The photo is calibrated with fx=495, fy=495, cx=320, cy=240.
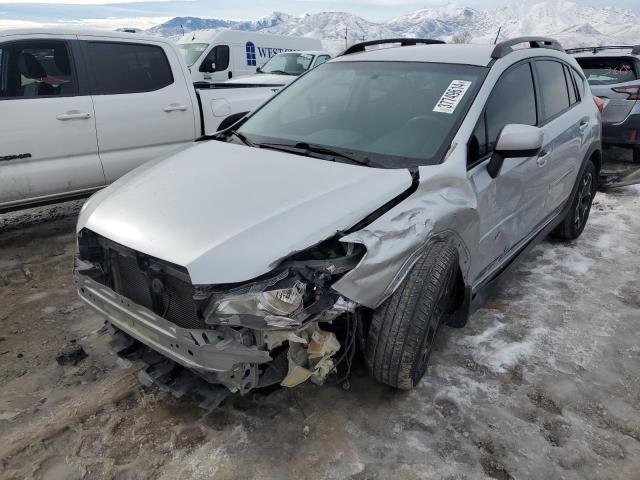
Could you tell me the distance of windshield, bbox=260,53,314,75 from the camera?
11.0 meters

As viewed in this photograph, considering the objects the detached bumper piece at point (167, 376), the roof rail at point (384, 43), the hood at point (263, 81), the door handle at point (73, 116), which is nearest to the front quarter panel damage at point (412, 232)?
the detached bumper piece at point (167, 376)

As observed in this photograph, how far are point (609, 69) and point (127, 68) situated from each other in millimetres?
6821

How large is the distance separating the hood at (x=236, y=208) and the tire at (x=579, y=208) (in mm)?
2770

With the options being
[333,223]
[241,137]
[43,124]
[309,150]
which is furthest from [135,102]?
[333,223]

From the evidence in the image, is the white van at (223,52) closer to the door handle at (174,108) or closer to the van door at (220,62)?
the van door at (220,62)

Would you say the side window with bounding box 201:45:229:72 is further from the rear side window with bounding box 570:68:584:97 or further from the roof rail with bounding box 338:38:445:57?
the rear side window with bounding box 570:68:584:97

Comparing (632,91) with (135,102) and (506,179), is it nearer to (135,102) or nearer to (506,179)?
(506,179)

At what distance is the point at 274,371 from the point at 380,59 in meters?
2.29

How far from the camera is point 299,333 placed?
215cm

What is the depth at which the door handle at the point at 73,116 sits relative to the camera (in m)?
4.46

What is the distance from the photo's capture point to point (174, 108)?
527cm

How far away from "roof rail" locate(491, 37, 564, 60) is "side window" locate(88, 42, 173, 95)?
352 cm

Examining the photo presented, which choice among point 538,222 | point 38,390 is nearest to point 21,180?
point 38,390

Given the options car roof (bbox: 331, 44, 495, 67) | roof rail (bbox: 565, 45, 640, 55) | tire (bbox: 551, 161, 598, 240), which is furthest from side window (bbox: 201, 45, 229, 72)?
tire (bbox: 551, 161, 598, 240)
